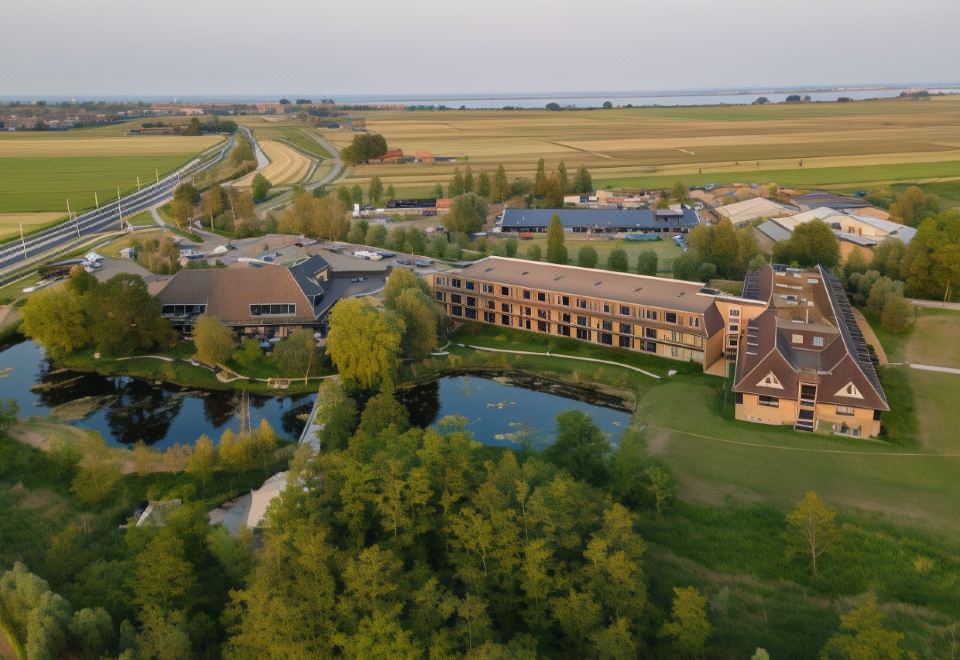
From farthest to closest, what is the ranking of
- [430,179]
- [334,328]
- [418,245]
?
1. [430,179]
2. [418,245]
3. [334,328]

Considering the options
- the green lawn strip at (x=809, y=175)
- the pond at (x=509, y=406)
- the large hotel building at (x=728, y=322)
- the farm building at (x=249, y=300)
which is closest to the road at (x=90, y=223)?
the farm building at (x=249, y=300)

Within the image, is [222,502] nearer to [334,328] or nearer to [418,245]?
[334,328]

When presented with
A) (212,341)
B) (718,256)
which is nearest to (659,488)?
(212,341)

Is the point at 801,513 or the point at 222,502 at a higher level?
the point at 801,513

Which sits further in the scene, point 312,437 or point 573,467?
point 312,437

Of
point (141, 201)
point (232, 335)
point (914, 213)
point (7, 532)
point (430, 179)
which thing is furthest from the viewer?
point (430, 179)

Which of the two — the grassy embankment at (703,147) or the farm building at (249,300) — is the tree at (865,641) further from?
the grassy embankment at (703,147)

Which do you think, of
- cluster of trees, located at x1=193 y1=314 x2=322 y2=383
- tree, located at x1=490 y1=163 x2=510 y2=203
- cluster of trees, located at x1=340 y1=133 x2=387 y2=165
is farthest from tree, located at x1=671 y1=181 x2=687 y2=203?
cluster of trees, located at x1=193 y1=314 x2=322 y2=383

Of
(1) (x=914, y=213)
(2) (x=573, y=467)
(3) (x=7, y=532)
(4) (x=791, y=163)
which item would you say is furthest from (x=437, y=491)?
(4) (x=791, y=163)
